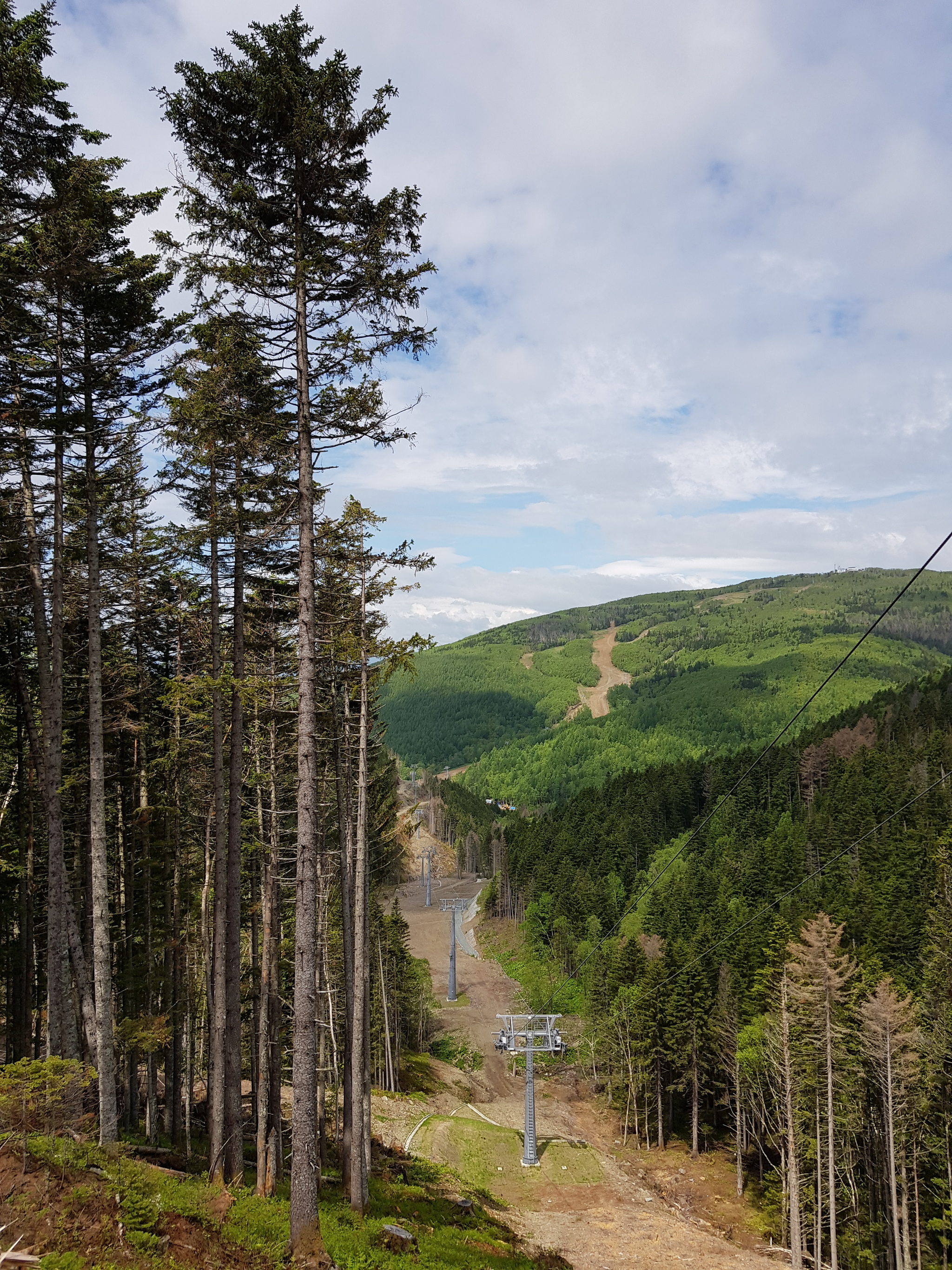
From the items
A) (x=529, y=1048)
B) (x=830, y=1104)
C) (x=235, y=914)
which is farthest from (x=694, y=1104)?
(x=235, y=914)

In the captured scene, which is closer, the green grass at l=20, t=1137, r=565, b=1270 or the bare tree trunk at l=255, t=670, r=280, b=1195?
the green grass at l=20, t=1137, r=565, b=1270

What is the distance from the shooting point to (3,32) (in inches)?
356

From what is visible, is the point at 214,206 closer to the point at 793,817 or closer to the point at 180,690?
the point at 180,690

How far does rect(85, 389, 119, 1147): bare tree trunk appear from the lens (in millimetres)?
10289

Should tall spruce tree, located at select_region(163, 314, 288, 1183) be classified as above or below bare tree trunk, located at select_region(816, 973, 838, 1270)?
above

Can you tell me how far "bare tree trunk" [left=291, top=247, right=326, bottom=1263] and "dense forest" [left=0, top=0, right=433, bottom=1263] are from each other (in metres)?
0.04

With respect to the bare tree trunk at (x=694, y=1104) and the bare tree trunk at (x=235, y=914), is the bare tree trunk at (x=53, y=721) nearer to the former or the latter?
the bare tree trunk at (x=235, y=914)

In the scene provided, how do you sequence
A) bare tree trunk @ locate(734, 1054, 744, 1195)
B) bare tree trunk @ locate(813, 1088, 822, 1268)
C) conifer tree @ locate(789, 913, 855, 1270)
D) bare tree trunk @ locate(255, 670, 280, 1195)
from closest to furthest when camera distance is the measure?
1. bare tree trunk @ locate(255, 670, 280, 1195)
2. conifer tree @ locate(789, 913, 855, 1270)
3. bare tree trunk @ locate(813, 1088, 822, 1268)
4. bare tree trunk @ locate(734, 1054, 744, 1195)

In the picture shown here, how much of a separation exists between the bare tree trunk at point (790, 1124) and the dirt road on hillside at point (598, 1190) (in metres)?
1.91

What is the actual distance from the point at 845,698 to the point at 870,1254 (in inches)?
6487

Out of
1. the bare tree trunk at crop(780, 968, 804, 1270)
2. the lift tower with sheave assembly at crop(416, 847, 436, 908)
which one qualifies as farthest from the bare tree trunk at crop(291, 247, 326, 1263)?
the lift tower with sheave assembly at crop(416, 847, 436, 908)

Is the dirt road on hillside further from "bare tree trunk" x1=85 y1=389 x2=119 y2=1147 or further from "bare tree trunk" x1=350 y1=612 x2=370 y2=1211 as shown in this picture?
"bare tree trunk" x1=85 y1=389 x2=119 y2=1147

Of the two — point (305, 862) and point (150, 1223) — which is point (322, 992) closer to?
point (150, 1223)

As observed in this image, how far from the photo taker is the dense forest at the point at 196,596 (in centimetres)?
897
